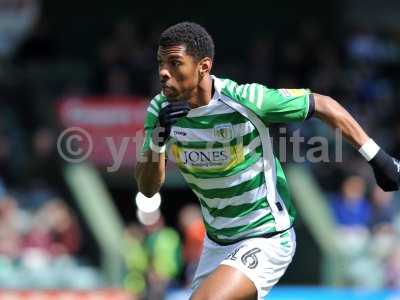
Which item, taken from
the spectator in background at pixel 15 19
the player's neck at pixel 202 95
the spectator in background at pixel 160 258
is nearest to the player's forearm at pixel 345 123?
the player's neck at pixel 202 95

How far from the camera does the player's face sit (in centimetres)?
684

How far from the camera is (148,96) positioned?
52.7 ft

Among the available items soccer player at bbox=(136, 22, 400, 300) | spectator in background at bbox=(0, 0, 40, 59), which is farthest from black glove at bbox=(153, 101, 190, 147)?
spectator in background at bbox=(0, 0, 40, 59)

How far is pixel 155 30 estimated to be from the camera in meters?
18.1

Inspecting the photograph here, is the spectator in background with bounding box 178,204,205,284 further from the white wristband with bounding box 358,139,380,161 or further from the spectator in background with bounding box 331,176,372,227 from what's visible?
the white wristband with bounding box 358,139,380,161

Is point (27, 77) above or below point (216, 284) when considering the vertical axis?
below

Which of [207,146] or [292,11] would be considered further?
[292,11]

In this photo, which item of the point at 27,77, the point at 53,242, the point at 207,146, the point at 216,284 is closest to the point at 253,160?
the point at 207,146

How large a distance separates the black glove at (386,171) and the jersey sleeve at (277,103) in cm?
50

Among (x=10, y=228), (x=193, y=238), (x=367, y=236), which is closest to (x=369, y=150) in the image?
(x=193, y=238)

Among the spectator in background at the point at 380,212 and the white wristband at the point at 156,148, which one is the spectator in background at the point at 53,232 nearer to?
the spectator in background at the point at 380,212

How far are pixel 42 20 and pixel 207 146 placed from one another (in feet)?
36.7

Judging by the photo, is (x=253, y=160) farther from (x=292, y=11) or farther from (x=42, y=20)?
(x=292, y=11)

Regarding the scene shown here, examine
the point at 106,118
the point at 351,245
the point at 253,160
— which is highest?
the point at 253,160
